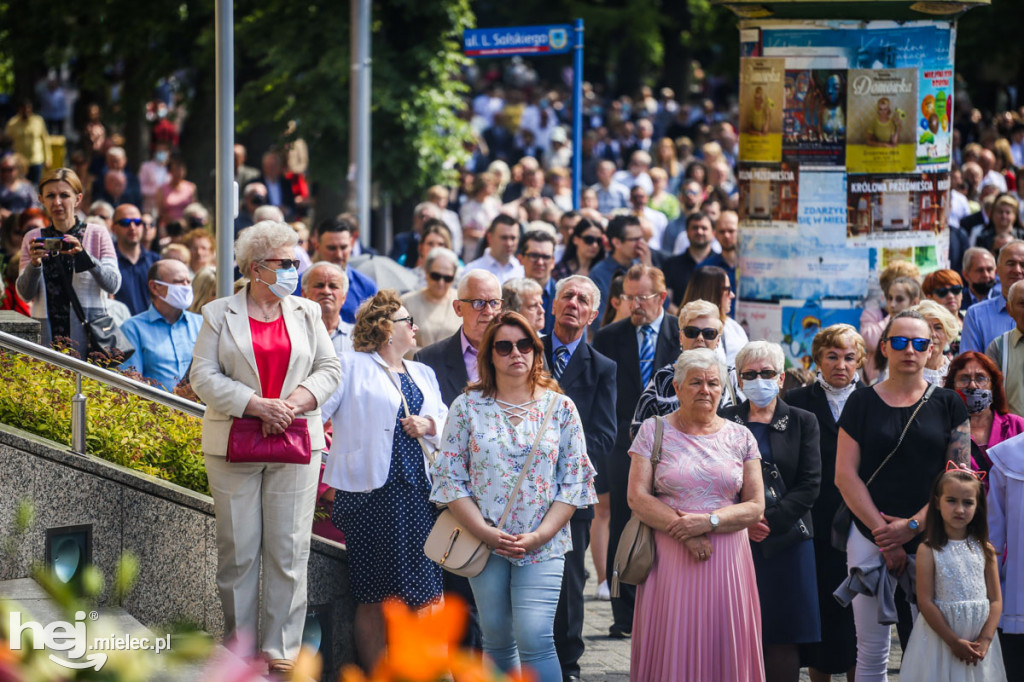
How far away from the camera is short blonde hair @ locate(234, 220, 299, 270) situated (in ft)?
22.1

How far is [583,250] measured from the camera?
12.5 metres

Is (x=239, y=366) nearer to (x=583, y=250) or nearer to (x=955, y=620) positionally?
(x=955, y=620)

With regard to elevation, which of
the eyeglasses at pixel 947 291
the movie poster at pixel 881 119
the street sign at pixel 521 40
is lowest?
the eyeglasses at pixel 947 291

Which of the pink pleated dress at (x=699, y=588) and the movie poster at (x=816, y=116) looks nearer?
the pink pleated dress at (x=699, y=588)

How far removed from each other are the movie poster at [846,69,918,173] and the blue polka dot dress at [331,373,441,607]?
13.9ft

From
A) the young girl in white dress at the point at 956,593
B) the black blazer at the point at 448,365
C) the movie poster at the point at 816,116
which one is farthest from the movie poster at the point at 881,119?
the young girl in white dress at the point at 956,593

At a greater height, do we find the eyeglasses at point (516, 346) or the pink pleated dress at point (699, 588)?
the eyeglasses at point (516, 346)

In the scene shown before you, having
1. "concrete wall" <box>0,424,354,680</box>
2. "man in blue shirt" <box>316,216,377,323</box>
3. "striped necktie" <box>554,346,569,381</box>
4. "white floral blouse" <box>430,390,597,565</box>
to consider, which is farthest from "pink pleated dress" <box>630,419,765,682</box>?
"man in blue shirt" <box>316,216,377,323</box>

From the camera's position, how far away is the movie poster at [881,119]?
992 cm

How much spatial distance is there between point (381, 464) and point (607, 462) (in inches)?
85.8

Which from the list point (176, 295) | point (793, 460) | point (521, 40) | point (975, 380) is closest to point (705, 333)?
point (793, 460)

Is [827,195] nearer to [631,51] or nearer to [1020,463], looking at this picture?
[1020,463]

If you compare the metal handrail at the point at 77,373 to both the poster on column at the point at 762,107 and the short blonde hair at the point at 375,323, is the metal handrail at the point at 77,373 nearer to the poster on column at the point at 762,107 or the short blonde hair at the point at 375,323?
the short blonde hair at the point at 375,323

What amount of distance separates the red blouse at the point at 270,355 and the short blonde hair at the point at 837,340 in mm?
2818
